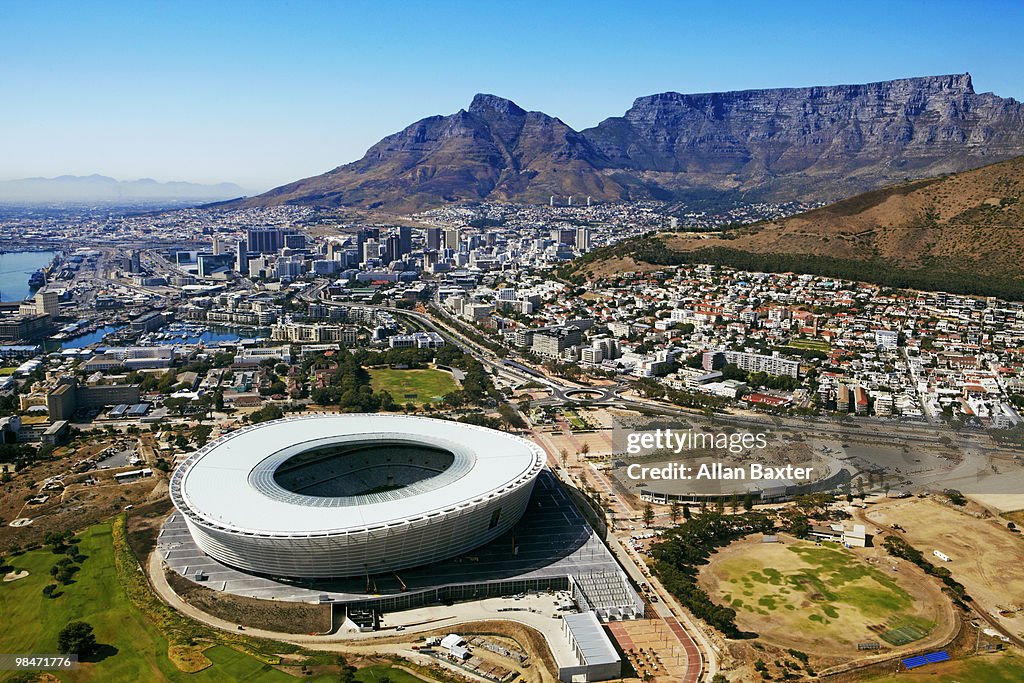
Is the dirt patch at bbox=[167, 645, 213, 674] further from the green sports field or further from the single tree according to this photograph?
the green sports field

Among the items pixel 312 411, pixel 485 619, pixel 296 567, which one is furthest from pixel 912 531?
pixel 312 411

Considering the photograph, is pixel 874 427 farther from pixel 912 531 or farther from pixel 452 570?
pixel 452 570

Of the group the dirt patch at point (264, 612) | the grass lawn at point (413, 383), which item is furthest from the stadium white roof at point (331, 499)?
the grass lawn at point (413, 383)

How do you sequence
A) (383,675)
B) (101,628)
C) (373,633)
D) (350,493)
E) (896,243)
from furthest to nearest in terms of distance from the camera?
(896,243)
(350,493)
(373,633)
(101,628)
(383,675)

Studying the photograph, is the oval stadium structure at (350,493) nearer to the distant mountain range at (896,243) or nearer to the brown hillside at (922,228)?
the distant mountain range at (896,243)

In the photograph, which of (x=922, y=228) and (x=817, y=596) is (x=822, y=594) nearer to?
(x=817, y=596)

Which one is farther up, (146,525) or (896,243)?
(896,243)

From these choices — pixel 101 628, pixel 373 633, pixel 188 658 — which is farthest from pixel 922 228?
pixel 101 628

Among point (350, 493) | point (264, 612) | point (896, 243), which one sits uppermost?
point (896, 243)
